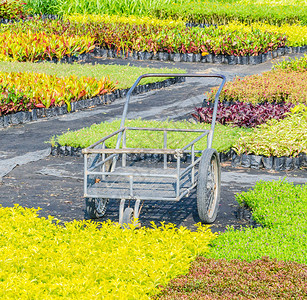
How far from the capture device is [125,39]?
814 inches

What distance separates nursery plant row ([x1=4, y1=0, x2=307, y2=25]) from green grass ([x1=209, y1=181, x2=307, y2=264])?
759 inches

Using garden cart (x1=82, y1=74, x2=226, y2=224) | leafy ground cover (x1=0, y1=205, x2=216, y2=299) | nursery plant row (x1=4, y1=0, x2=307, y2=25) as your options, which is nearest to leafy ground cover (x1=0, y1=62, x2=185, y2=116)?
garden cart (x1=82, y1=74, x2=226, y2=224)

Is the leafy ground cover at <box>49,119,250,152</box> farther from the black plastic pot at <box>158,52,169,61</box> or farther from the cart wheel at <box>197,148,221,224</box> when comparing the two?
the black plastic pot at <box>158,52,169,61</box>

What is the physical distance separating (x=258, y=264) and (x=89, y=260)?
54.5 inches

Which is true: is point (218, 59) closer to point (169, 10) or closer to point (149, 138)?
point (169, 10)

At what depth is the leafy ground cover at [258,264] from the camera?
4398 mm

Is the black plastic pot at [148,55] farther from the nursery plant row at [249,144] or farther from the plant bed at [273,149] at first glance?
the plant bed at [273,149]

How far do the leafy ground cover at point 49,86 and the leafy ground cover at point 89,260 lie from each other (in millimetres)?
6670

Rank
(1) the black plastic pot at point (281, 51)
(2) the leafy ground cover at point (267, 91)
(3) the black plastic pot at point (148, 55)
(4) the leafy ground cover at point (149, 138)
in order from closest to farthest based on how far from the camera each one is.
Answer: (4) the leafy ground cover at point (149, 138), (2) the leafy ground cover at point (267, 91), (3) the black plastic pot at point (148, 55), (1) the black plastic pot at point (281, 51)

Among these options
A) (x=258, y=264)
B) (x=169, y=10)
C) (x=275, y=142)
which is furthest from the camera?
(x=169, y=10)

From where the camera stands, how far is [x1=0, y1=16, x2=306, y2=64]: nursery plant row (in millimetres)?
18750

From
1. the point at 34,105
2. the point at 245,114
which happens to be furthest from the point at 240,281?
the point at 34,105

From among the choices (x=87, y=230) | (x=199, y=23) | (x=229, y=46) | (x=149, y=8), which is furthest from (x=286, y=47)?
(x=87, y=230)

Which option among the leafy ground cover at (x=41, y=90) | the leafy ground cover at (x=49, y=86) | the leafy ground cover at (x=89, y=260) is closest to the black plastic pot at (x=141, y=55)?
the leafy ground cover at (x=49, y=86)
